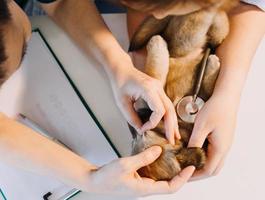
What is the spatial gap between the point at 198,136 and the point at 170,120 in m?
0.05

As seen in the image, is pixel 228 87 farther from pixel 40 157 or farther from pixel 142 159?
pixel 40 157

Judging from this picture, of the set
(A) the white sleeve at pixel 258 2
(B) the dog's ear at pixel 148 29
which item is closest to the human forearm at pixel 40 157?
(B) the dog's ear at pixel 148 29

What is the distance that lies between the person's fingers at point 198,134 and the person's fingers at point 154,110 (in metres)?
0.06

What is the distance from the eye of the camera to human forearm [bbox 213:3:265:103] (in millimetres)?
708

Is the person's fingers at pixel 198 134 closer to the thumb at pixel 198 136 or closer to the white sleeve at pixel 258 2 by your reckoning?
the thumb at pixel 198 136

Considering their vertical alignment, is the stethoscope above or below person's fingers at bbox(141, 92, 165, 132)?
below

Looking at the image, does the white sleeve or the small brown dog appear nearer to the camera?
the small brown dog

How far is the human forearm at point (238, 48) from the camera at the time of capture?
71cm

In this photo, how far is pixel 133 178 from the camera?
608 mm

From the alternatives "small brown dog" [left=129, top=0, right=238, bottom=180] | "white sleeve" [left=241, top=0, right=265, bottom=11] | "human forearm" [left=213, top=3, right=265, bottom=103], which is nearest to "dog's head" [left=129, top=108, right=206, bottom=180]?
"small brown dog" [left=129, top=0, right=238, bottom=180]

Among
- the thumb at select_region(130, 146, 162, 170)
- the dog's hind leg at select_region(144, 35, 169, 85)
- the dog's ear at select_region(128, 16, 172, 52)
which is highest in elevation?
the dog's ear at select_region(128, 16, 172, 52)

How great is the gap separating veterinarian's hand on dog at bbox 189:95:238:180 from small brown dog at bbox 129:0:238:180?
1 cm

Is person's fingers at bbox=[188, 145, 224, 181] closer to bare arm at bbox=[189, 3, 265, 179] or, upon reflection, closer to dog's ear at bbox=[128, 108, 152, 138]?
bare arm at bbox=[189, 3, 265, 179]

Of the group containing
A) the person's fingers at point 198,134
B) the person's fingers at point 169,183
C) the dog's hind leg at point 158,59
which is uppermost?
the dog's hind leg at point 158,59
